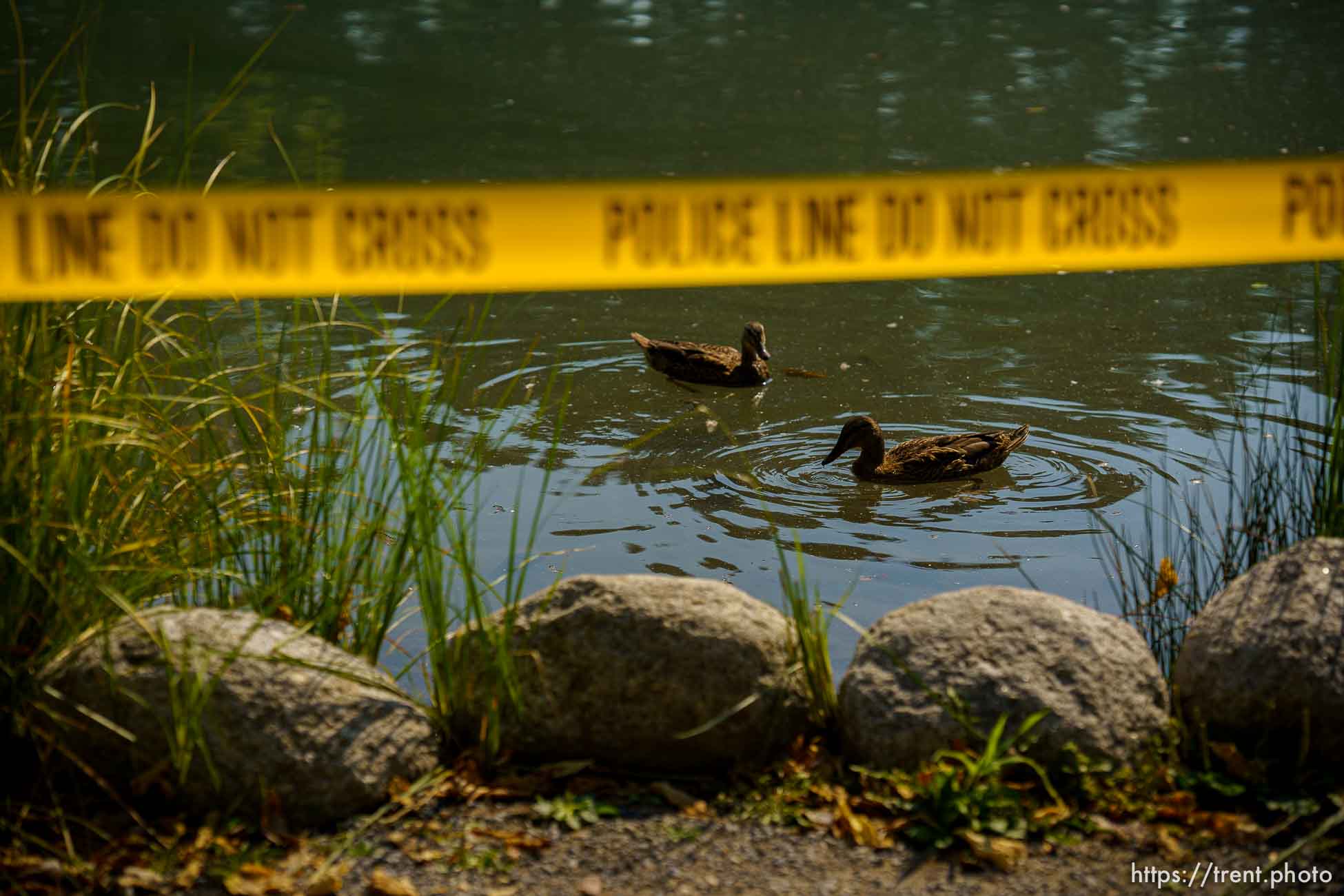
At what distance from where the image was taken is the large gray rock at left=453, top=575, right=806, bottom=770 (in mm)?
4504

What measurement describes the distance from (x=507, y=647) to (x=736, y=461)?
3708mm

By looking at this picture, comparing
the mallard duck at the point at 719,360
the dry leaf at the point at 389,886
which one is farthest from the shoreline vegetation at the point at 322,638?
the mallard duck at the point at 719,360

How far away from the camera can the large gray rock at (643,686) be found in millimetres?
4504

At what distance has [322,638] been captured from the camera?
464cm

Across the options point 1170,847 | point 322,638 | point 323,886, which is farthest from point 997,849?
point 322,638

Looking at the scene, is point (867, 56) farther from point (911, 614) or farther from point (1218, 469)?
point (911, 614)

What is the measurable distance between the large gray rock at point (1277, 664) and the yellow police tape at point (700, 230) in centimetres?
133

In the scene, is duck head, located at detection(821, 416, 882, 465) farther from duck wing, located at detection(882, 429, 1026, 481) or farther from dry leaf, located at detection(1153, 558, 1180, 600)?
dry leaf, located at detection(1153, 558, 1180, 600)

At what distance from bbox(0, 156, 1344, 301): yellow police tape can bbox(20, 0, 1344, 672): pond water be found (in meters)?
0.76

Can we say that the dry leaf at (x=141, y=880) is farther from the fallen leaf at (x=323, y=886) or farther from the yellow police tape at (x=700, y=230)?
the yellow police tape at (x=700, y=230)

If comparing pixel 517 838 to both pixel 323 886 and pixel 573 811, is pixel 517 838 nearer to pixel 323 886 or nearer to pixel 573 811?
pixel 573 811

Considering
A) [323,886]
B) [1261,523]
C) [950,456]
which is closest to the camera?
[323,886]

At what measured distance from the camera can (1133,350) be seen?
9820 millimetres

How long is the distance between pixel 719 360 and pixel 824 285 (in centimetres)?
254
